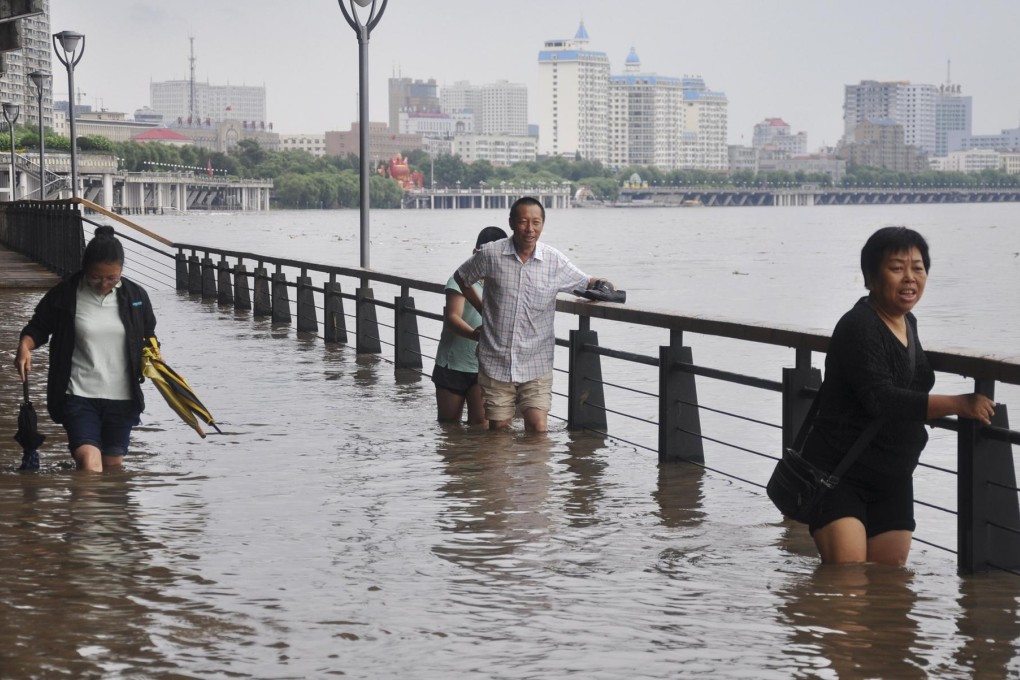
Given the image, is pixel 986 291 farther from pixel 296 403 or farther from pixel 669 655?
pixel 669 655

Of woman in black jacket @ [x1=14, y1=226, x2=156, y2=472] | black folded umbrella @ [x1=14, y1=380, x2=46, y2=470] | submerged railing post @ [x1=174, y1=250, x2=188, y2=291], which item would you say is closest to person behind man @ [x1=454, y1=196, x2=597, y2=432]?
woman in black jacket @ [x1=14, y1=226, x2=156, y2=472]

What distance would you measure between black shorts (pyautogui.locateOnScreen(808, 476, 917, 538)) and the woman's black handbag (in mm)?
43

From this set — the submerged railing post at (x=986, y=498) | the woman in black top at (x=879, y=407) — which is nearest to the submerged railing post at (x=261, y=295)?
the submerged railing post at (x=986, y=498)

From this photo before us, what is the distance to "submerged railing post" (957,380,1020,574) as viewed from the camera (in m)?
6.17

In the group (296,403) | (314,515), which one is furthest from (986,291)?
(314,515)

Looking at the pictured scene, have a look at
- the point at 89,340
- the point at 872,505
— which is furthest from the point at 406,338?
the point at 872,505

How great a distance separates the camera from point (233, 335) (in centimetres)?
2016

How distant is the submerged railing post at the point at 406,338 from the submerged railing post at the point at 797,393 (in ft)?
25.0

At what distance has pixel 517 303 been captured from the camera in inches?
381

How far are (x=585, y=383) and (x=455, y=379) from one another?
3.18ft

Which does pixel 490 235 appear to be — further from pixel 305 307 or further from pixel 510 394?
pixel 305 307

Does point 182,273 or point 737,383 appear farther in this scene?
point 182,273

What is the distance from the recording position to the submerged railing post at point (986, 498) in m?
6.17

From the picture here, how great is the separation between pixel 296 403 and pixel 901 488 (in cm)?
789
